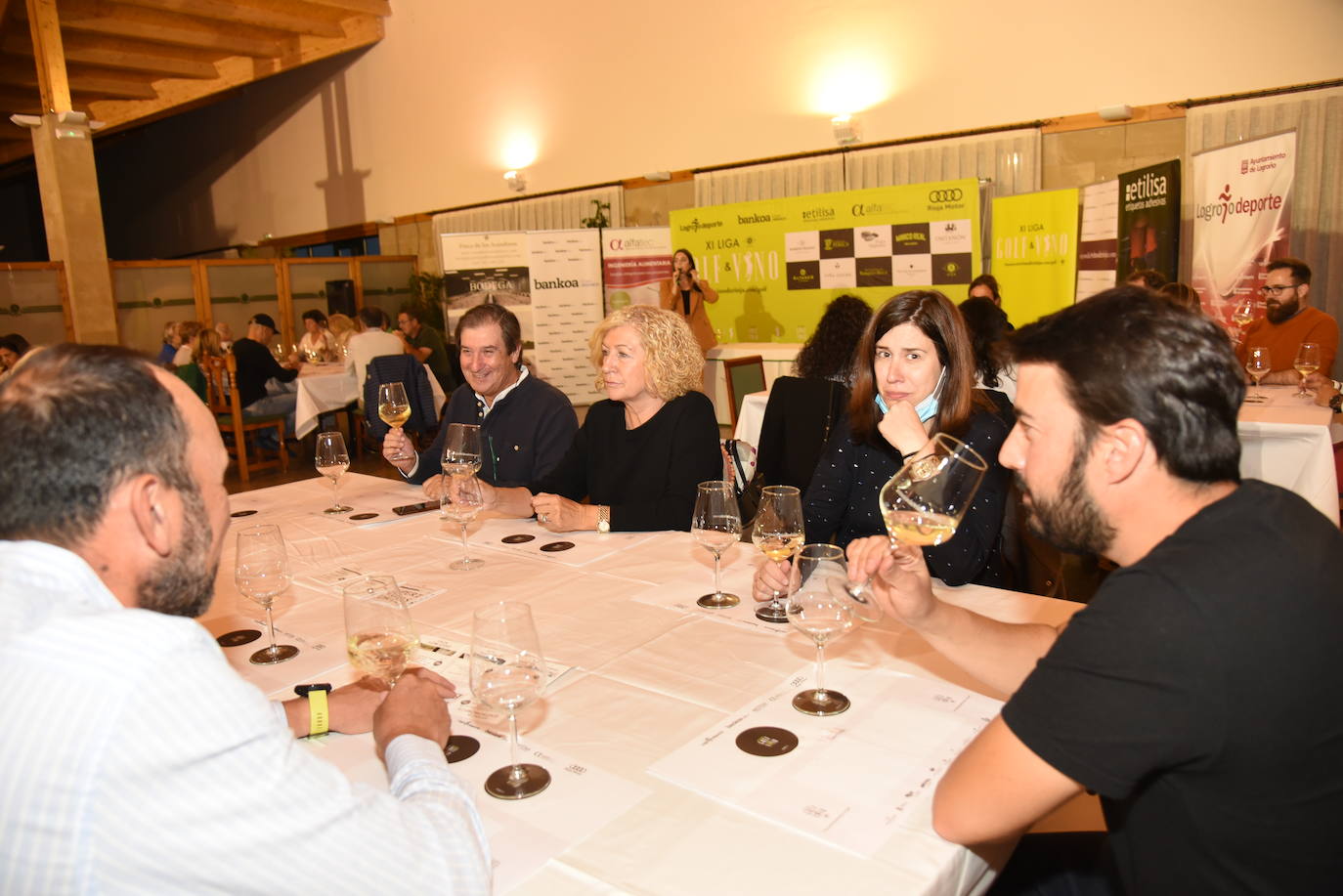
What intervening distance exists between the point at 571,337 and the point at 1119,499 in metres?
9.41

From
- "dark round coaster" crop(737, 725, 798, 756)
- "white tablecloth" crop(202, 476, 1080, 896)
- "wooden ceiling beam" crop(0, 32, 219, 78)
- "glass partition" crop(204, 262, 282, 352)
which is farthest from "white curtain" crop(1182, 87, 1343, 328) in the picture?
"wooden ceiling beam" crop(0, 32, 219, 78)

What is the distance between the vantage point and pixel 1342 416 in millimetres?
4398

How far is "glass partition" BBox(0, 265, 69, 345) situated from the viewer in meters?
9.63

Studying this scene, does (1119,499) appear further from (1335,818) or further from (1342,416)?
(1342,416)

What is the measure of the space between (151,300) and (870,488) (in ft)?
38.0

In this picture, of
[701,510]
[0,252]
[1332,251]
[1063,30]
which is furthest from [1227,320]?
[0,252]

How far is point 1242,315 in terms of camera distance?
5543mm

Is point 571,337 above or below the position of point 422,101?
below

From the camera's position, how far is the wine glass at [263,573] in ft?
5.94

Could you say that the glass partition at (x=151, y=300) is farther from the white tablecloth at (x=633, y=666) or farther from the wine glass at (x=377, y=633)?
the wine glass at (x=377, y=633)

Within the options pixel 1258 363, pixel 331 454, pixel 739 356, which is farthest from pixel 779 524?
pixel 739 356

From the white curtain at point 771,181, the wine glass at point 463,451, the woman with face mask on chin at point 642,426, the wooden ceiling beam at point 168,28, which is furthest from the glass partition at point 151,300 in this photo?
the wine glass at point 463,451

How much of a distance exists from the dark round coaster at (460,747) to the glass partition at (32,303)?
1035 centimetres

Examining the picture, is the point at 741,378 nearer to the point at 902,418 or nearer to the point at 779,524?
the point at 902,418
